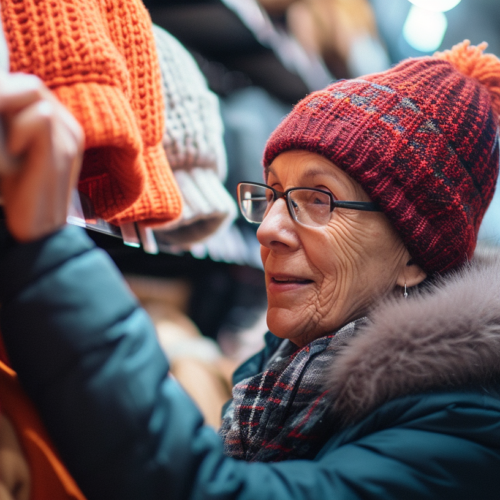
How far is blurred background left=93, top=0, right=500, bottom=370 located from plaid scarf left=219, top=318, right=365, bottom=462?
530 mm

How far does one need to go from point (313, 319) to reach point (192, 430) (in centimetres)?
44

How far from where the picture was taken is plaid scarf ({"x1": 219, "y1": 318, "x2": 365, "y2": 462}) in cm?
72

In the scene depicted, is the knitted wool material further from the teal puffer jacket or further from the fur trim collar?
the fur trim collar

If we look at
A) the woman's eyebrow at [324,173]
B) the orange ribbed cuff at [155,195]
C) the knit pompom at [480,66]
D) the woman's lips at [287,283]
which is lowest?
the woman's lips at [287,283]

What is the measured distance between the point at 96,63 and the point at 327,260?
539 mm

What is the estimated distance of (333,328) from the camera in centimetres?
91

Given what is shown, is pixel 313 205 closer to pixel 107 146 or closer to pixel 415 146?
pixel 415 146

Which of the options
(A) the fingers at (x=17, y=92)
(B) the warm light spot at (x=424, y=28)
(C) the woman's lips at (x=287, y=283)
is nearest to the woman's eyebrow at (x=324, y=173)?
(C) the woman's lips at (x=287, y=283)

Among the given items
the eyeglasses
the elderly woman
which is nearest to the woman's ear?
the elderly woman

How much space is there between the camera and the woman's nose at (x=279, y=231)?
913 mm

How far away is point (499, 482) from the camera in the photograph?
0.64 m

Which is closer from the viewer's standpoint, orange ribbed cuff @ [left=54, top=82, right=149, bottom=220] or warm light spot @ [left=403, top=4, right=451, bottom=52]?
orange ribbed cuff @ [left=54, top=82, right=149, bottom=220]

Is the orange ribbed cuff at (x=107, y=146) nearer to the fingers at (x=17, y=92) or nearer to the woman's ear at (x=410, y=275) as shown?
the fingers at (x=17, y=92)

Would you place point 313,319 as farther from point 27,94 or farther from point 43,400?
point 27,94
